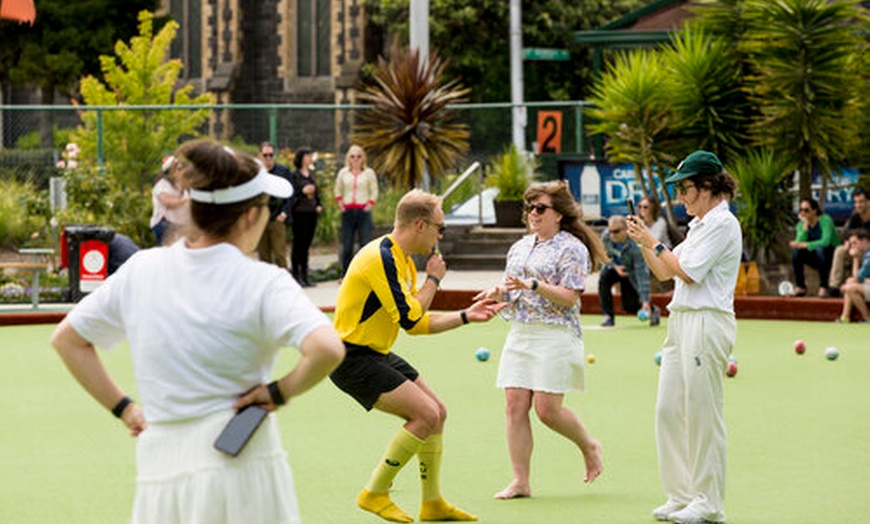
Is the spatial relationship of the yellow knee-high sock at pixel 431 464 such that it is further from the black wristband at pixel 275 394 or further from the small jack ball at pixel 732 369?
the small jack ball at pixel 732 369

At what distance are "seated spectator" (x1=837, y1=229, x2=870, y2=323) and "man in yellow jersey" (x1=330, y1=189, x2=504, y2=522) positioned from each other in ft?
37.0

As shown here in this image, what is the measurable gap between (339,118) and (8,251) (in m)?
20.5

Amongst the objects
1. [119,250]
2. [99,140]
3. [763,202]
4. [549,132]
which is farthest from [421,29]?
[119,250]

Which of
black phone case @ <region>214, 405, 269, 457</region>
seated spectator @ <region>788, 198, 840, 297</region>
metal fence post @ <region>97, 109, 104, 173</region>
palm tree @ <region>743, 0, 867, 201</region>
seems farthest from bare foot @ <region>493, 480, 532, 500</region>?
metal fence post @ <region>97, 109, 104, 173</region>

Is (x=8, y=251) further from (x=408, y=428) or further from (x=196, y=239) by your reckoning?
(x=196, y=239)

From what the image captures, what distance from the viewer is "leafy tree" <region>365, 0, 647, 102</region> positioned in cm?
Answer: 4516

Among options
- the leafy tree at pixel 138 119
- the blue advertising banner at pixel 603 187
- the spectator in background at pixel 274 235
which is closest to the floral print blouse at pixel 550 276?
the spectator in background at pixel 274 235

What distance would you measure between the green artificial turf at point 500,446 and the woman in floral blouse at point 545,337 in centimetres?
30

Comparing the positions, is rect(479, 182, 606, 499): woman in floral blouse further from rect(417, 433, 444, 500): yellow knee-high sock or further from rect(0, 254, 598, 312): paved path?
rect(0, 254, 598, 312): paved path

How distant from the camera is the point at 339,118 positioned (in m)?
44.2

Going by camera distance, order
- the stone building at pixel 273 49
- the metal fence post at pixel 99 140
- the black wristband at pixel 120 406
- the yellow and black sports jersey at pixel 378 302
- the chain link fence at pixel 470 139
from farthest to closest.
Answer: the stone building at pixel 273 49
the chain link fence at pixel 470 139
the metal fence post at pixel 99 140
the yellow and black sports jersey at pixel 378 302
the black wristband at pixel 120 406

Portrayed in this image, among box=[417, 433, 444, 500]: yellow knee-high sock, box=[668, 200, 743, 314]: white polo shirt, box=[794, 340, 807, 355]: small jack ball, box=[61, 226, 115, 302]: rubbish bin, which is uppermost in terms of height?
box=[668, 200, 743, 314]: white polo shirt

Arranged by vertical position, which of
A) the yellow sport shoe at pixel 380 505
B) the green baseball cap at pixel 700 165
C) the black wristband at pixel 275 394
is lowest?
the yellow sport shoe at pixel 380 505

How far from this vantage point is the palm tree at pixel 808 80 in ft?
70.4
